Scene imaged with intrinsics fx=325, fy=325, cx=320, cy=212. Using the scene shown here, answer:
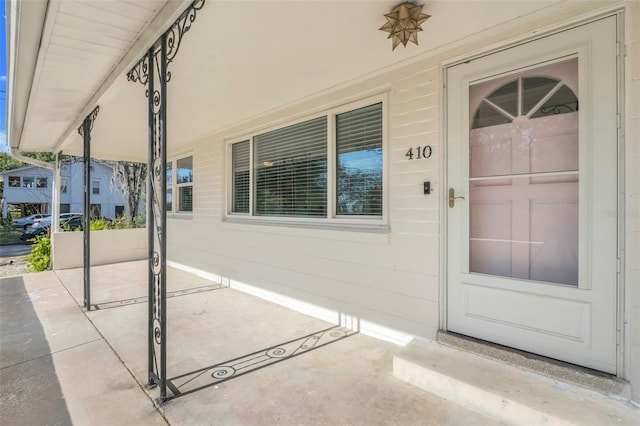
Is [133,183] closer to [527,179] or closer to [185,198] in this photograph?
[185,198]

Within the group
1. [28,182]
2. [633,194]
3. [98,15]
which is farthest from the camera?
[28,182]

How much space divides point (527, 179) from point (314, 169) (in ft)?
7.33

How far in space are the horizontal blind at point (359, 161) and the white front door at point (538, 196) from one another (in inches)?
30.8

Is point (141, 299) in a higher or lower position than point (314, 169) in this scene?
lower

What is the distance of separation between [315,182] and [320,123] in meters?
0.68

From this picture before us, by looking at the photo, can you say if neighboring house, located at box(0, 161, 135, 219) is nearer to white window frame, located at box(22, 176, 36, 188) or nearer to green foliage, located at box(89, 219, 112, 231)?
white window frame, located at box(22, 176, 36, 188)

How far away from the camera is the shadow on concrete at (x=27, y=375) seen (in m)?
1.97

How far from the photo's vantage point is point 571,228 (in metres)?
2.07

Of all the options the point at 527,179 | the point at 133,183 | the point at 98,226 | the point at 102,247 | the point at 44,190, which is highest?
the point at 44,190

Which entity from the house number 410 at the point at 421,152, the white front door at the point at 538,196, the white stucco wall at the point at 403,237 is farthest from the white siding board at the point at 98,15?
the white front door at the point at 538,196

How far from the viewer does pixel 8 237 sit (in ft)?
53.8

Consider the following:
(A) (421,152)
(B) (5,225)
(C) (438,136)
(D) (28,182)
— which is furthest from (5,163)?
(C) (438,136)

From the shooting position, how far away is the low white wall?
6.61m

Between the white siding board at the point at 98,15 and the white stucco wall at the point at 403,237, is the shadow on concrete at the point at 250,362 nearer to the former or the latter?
the white stucco wall at the point at 403,237
